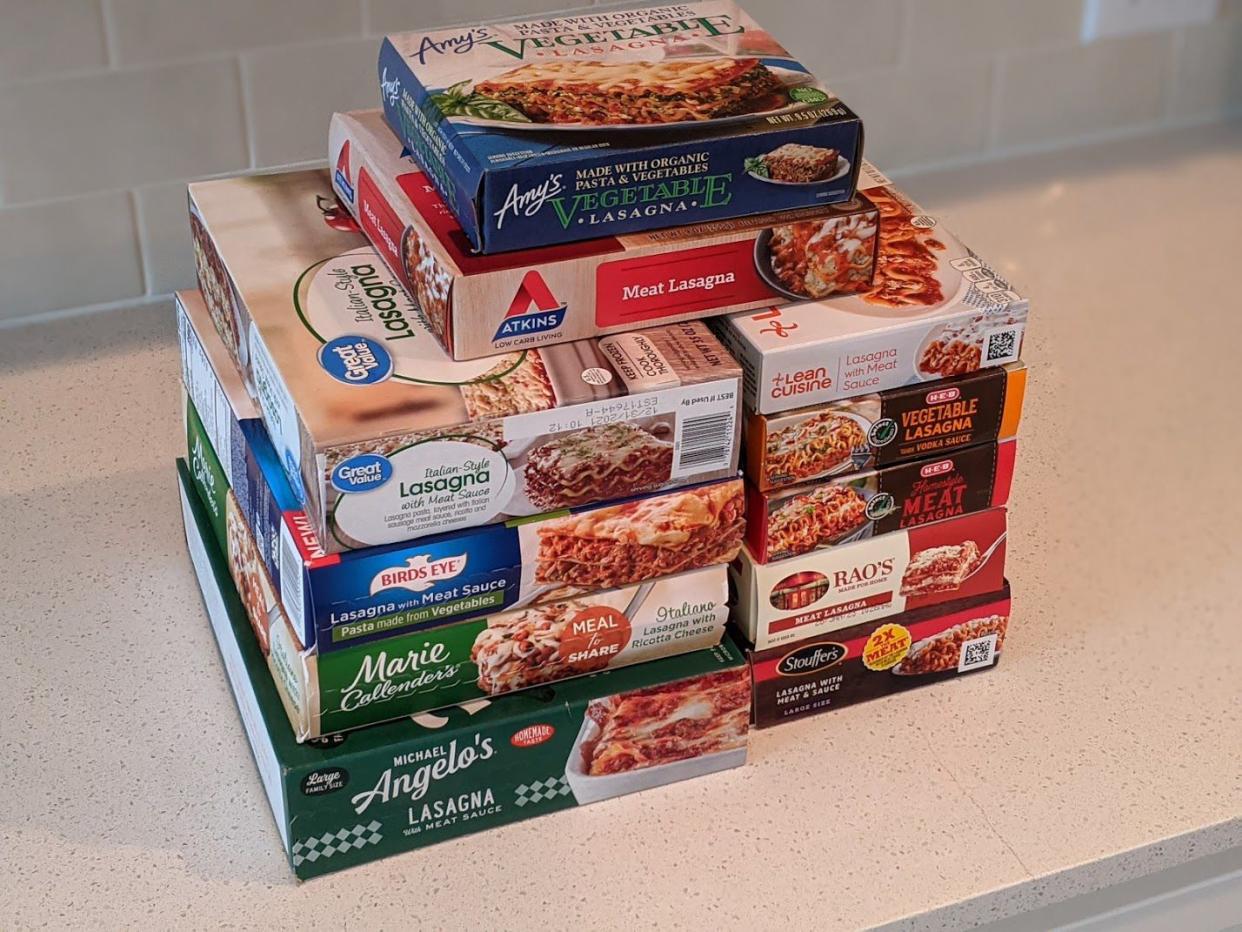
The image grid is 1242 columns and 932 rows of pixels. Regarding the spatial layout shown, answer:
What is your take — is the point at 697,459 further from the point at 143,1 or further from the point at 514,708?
the point at 143,1

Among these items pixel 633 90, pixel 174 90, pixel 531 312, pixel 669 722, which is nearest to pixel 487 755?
pixel 669 722

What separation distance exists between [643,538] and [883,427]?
0.15 metres

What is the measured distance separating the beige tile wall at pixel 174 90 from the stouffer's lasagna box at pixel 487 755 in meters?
0.54

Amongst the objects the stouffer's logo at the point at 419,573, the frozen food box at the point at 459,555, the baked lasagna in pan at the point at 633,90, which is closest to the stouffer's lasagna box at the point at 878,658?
the frozen food box at the point at 459,555

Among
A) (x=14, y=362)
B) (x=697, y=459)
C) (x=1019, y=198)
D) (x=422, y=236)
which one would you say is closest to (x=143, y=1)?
(x=14, y=362)

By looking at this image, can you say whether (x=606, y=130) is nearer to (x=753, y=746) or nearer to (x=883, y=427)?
(x=883, y=427)

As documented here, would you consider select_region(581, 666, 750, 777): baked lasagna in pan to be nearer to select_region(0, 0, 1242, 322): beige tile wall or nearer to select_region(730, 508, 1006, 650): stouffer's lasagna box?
select_region(730, 508, 1006, 650): stouffer's lasagna box

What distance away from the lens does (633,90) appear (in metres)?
0.94

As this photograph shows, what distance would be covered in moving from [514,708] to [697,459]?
0.17m

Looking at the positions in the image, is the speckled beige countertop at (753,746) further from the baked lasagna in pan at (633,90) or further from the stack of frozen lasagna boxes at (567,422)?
the baked lasagna in pan at (633,90)

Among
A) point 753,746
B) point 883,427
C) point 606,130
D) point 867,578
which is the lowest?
point 753,746

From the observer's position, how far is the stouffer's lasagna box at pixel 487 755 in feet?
2.96

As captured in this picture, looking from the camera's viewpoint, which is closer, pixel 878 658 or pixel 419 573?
pixel 419 573

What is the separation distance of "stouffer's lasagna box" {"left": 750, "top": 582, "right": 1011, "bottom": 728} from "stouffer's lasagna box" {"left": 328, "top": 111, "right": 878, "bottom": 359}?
212 millimetres
